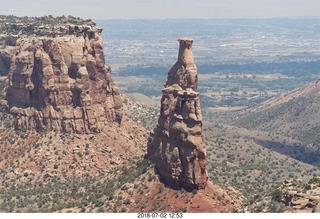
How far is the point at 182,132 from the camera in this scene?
73250 millimetres

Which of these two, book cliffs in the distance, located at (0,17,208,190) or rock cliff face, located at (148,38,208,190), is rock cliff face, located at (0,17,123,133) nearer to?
book cliffs in the distance, located at (0,17,208,190)

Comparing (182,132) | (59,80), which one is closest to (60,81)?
(59,80)

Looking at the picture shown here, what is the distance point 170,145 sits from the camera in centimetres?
7538

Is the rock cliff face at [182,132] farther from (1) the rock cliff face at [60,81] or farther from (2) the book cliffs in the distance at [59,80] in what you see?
(2) the book cliffs in the distance at [59,80]

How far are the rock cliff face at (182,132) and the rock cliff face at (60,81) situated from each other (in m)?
25.7

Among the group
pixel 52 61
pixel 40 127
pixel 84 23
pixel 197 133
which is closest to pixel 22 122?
pixel 40 127

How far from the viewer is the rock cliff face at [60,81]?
100625mm

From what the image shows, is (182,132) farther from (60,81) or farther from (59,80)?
(59,80)

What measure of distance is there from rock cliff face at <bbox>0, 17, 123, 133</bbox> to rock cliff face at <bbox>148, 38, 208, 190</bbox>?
25695 millimetres

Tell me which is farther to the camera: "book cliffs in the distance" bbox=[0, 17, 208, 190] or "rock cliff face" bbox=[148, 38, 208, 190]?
"book cliffs in the distance" bbox=[0, 17, 208, 190]

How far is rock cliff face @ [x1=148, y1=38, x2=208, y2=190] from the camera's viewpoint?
238 feet

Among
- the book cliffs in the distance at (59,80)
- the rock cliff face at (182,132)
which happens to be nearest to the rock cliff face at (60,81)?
the book cliffs in the distance at (59,80)

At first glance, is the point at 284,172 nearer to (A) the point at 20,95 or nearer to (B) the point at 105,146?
(B) the point at 105,146

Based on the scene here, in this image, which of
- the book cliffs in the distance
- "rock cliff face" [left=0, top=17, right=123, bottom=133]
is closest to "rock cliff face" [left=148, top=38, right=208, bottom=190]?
"rock cliff face" [left=0, top=17, right=123, bottom=133]
